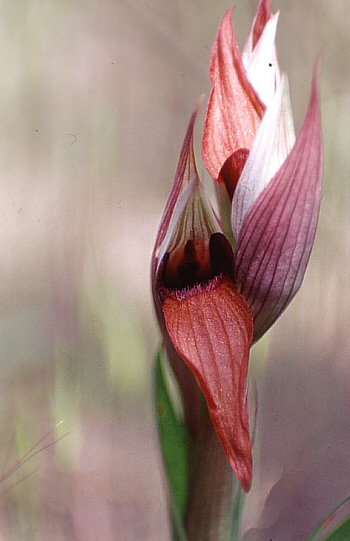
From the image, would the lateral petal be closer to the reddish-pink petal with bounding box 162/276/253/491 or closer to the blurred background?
the blurred background

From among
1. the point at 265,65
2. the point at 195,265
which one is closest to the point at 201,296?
the point at 195,265

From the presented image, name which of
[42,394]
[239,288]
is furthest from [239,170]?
[42,394]

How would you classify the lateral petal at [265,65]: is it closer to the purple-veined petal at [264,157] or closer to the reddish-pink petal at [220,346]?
the purple-veined petal at [264,157]

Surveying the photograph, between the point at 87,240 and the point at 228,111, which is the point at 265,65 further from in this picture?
the point at 87,240

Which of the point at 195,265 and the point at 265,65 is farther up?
the point at 265,65

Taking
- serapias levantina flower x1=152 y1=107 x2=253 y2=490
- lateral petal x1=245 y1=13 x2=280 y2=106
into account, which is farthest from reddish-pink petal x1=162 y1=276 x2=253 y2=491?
lateral petal x1=245 y1=13 x2=280 y2=106

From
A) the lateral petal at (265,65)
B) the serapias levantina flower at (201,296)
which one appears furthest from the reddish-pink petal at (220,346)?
the lateral petal at (265,65)

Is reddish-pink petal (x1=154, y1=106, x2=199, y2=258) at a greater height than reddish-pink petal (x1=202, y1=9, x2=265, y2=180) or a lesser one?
lesser

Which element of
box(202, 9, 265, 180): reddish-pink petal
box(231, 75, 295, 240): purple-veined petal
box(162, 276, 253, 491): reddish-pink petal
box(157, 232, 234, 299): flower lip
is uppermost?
box(202, 9, 265, 180): reddish-pink petal
